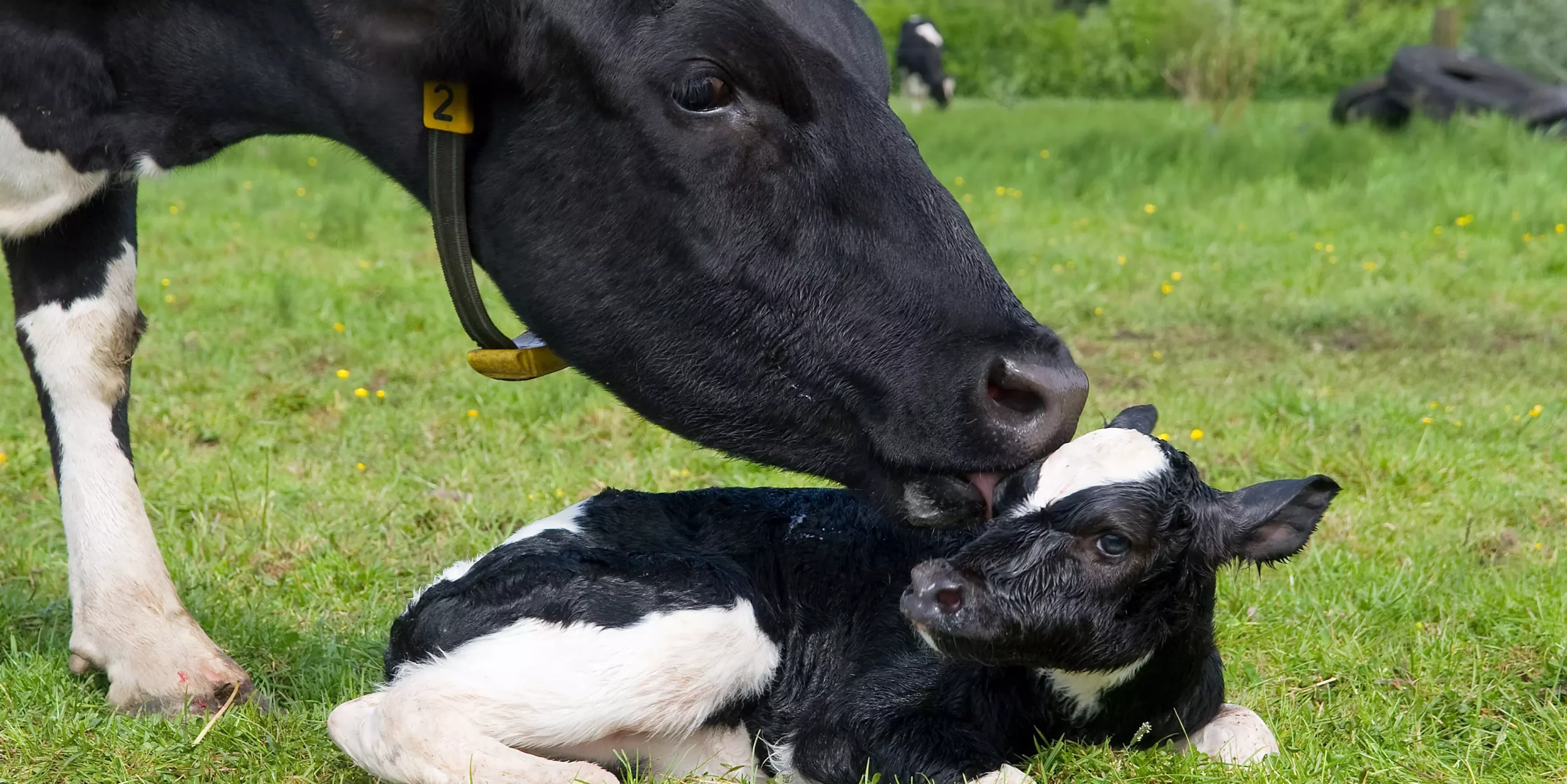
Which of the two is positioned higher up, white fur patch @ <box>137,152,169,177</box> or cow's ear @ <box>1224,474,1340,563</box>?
white fur patch @ <box>137,152,169,177</box>

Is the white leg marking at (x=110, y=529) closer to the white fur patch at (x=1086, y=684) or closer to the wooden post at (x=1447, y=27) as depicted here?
the white fur patch at (x=1086, y=684)

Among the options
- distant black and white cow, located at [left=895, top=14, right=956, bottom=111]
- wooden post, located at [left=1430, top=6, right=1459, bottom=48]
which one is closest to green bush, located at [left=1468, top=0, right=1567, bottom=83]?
wooden post, located at [left=1430, top=6, right=1459, bottom=48]

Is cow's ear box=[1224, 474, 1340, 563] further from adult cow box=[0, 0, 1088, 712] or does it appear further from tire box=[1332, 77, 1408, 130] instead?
tire box=[1332, 77, 1408, 130]

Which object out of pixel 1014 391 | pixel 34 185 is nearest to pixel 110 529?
pixel 34 185

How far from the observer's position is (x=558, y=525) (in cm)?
312

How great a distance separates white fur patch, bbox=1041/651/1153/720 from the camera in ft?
9.05

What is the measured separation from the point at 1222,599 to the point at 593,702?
173 centimetres

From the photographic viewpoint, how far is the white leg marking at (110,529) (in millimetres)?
3324

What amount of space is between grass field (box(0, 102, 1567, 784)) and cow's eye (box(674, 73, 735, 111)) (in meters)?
0.95

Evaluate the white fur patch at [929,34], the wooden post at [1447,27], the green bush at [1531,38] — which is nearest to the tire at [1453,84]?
the wooden post at [1447,27]

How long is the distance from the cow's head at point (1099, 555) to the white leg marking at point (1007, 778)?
0.66 feet

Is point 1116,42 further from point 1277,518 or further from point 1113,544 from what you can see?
point 1113,544

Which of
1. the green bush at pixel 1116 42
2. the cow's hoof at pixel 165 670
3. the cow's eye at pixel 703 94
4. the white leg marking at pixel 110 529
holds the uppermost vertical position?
the cow's eye at pixel 703 94

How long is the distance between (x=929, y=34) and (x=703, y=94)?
22.8 m
